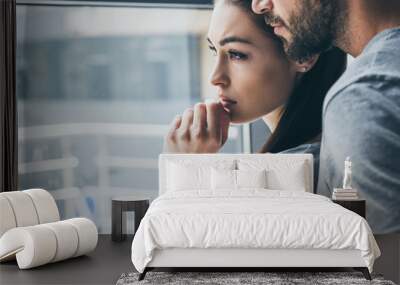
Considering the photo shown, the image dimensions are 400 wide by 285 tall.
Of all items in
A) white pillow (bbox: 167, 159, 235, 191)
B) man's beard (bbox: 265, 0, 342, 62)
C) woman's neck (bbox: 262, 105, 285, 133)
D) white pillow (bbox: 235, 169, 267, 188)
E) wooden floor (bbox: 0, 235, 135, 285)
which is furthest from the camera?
woman's neck (bbox: 262, 105, 285, 133)

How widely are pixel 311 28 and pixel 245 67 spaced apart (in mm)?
831

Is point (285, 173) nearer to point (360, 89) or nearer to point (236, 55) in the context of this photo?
point (360, 89)

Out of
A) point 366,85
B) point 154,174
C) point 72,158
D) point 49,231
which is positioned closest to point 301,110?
point 366,85

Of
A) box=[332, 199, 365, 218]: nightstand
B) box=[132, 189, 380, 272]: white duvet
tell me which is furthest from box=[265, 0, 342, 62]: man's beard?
box=[132, 189, 380, 272]: white duvet

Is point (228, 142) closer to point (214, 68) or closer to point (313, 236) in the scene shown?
point (214, 68)

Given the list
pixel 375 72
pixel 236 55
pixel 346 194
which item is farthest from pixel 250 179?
pixel 375 72

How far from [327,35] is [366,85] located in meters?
0.69

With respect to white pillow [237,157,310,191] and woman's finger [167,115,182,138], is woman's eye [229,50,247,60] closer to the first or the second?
woman's finger [167,115,182,138]

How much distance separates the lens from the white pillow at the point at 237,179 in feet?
21.6

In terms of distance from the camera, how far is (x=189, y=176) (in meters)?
6.75

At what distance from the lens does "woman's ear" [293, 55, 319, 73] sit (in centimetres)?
733

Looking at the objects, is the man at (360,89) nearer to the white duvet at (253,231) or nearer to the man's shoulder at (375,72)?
the man's shoulder at (375,72)

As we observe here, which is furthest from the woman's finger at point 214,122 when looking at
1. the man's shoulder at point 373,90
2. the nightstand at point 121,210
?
the man's shoulder at point 373,90

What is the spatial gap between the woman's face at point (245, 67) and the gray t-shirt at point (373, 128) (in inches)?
25.0
